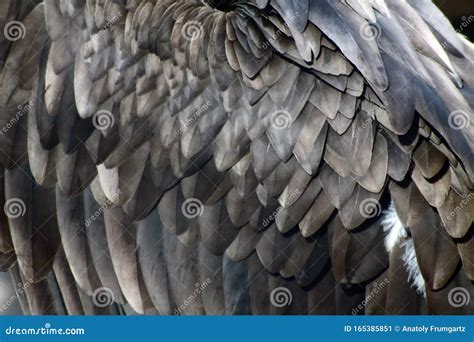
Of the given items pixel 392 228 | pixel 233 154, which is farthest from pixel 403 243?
pixel 233 154

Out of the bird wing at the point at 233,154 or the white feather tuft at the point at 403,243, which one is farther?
the white feather tuft at the point at 403,243

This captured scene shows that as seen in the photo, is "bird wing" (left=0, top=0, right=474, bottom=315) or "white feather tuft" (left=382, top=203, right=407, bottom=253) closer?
"bird wing" (left=0, top=0, right=474, bottom=315)

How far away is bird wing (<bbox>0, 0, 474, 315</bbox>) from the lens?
120 inches

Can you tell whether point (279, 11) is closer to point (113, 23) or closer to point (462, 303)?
point (113, 23)

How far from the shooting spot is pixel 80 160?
11.5ft

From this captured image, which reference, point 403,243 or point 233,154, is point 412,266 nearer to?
point 403,243

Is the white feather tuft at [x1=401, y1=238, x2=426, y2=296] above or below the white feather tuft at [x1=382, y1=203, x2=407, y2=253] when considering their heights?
below

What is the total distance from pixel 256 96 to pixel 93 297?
1037 millimetres

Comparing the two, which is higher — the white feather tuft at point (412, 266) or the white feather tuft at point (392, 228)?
the white feather tuft at point (392, 228)

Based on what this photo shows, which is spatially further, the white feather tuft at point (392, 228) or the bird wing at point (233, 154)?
the white feather tuft at point (392, 228)

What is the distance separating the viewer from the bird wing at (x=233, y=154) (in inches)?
120

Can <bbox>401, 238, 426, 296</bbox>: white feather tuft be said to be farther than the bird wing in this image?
Yes

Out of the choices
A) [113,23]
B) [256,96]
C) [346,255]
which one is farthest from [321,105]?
[113,23]

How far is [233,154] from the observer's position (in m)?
3.27
